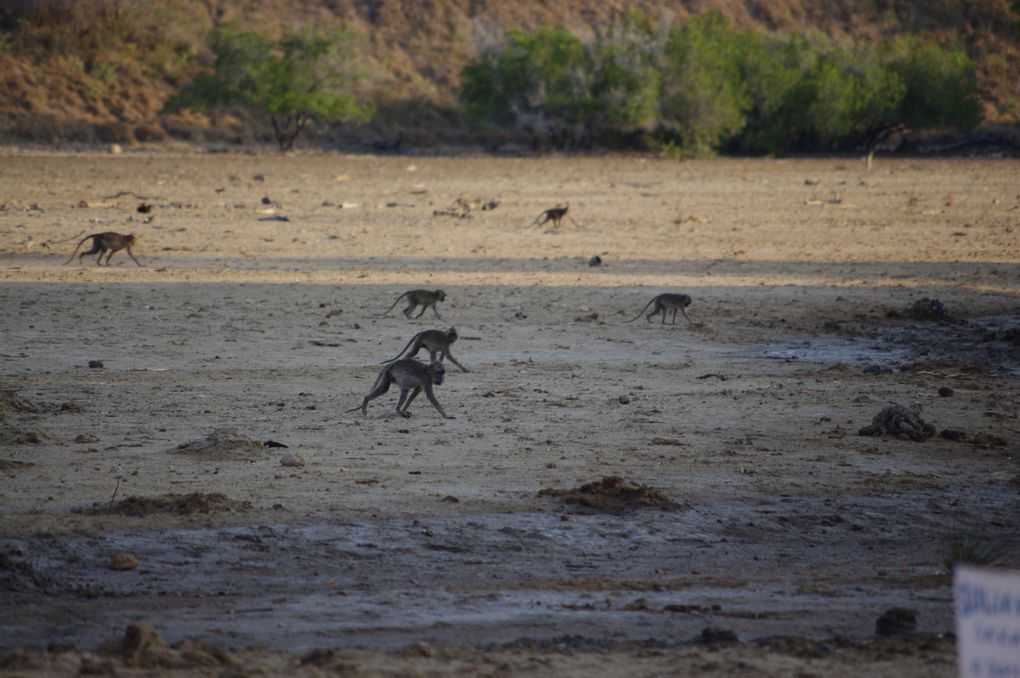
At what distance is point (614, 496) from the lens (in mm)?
7812

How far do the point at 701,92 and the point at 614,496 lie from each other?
147ft

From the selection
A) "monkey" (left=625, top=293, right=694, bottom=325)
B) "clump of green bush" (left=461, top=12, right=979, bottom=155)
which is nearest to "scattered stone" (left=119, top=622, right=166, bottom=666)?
"monkey" (left=625, top=293, right=694, bottom=325)

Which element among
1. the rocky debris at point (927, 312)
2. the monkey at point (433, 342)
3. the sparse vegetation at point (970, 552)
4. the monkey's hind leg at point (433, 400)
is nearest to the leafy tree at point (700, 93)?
the rocky debris at point (927, 312)

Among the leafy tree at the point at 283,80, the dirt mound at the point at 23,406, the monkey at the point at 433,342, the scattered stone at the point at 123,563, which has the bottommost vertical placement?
the scattered stone at the point at 123,563

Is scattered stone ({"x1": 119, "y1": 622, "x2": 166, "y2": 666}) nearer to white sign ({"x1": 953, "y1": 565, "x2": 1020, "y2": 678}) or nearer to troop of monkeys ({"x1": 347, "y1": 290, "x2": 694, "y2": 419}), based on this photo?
white sign ({"x1": 953, "y1": 565, "x2": 1020, "y2": 678})

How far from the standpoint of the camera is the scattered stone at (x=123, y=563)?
259 inches

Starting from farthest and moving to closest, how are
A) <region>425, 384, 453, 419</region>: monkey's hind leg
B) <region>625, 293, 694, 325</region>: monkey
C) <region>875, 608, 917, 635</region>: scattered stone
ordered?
<region>625, 293, 694, 325</region>: monkey, <region>425, 384, 453, 419</region>: monkey's hind leg, <region>875, 608, 917, 635</region>: scattered stone

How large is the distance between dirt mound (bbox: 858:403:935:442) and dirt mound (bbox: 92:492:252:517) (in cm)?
484

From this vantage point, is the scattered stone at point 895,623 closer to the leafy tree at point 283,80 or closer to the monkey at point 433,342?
the monkey at point 433,342

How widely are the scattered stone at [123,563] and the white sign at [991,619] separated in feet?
15.0

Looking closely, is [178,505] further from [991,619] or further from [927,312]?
[927,312]

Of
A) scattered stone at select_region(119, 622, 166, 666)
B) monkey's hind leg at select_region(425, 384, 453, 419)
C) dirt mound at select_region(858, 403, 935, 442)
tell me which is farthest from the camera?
monkey's hind leg at select_region(425, 384, 453, 419)

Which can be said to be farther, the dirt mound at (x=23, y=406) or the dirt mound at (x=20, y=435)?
the dirt mound at (x=23, y=406)

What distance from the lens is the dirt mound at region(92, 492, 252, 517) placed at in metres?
7.32
